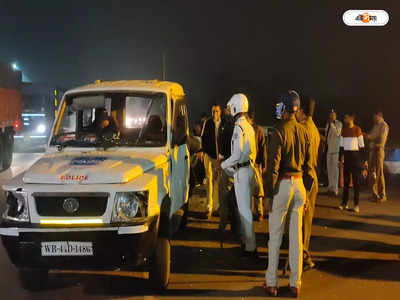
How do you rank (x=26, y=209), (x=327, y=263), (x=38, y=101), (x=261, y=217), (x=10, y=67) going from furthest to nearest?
(x=38, y=101) → (x=10, y=67) → (x=261, y=217) → (x=327, y=263) → (x=26, y=209)

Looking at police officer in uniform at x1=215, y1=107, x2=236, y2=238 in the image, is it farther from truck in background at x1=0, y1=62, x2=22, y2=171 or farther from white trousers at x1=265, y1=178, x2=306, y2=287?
truck in background at x1=0, y1=62, x2=22, y2=171

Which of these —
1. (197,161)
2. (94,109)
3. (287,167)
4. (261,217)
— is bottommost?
(261,217)

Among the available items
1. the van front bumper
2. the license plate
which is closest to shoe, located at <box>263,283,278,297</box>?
the van front bumper

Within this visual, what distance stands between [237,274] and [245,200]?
922 millimetres

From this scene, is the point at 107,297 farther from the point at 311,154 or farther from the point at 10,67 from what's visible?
the point at 10,67

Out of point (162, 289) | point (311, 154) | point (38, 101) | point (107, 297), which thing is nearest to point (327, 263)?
point (311, 154)

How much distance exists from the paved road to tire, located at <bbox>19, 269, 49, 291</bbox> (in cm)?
11

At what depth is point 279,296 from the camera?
5.35m

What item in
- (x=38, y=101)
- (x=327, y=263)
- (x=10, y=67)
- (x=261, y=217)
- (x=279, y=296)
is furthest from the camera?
(x=38, y=101)

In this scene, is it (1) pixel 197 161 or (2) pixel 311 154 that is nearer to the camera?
(2) pixel 311 154

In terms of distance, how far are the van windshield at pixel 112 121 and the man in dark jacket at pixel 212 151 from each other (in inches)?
51.0

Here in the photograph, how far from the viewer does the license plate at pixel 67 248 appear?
488 centimetres

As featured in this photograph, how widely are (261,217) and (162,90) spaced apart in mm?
3380

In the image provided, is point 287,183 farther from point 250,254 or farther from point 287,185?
point 250,254
